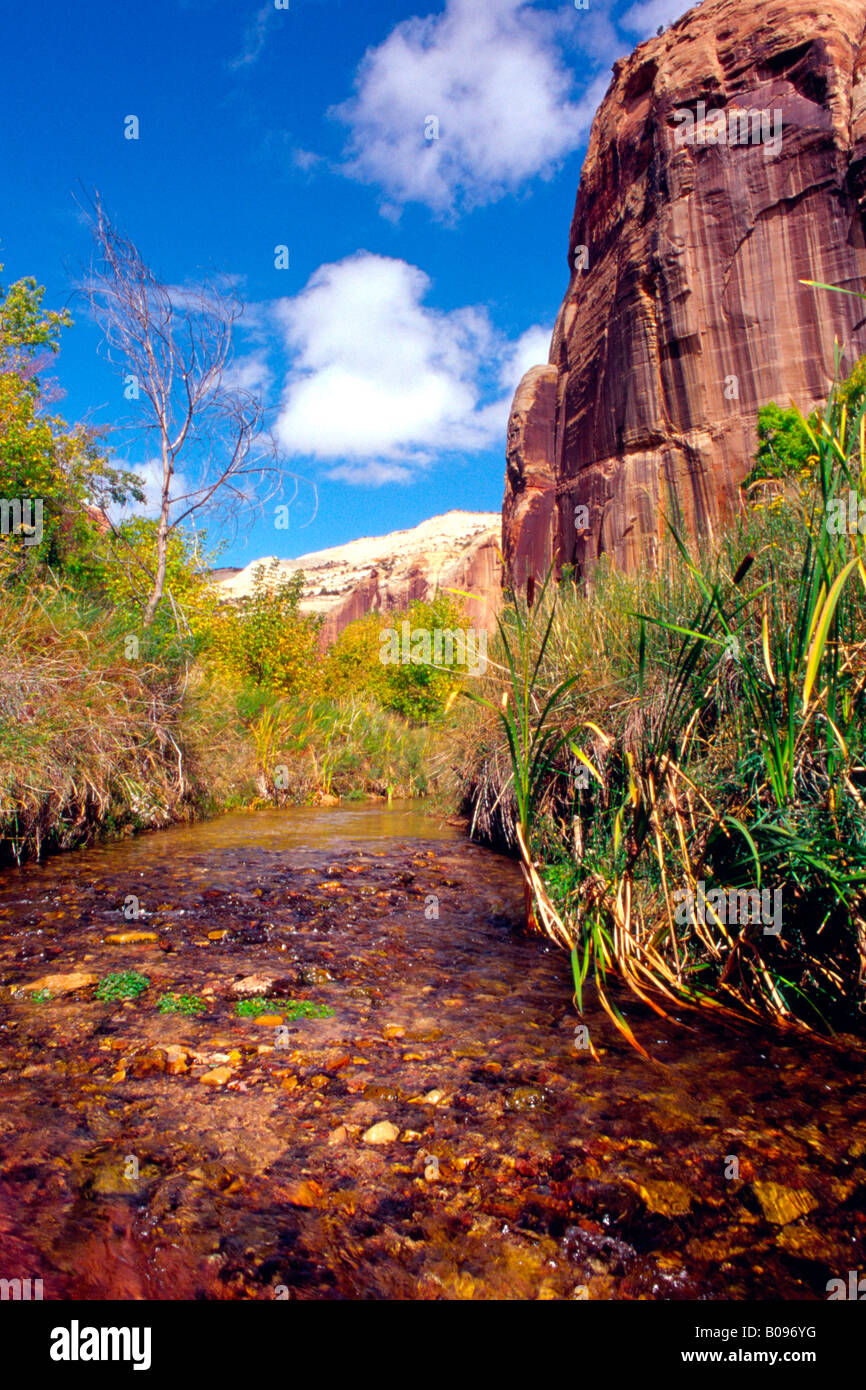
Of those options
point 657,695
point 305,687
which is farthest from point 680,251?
point 657,695

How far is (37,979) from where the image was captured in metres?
A: 2.97

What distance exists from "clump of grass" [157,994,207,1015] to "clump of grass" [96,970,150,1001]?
0.44ft

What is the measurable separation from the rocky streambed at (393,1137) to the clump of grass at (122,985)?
2 cm

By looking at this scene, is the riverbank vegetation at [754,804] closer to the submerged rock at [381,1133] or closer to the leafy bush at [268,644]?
the submerged rock at [381,1133]

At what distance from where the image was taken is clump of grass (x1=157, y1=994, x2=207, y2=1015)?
2.70m

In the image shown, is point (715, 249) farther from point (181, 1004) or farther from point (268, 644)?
point (181, 1004)

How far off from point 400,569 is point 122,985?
65.2 metres

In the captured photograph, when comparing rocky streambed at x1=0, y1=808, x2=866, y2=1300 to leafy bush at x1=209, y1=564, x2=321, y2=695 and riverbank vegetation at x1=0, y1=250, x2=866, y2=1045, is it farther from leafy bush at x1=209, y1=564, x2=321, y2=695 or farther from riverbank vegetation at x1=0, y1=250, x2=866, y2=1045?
leafy bush at x1=209, y1=564, x2=321, y2=695

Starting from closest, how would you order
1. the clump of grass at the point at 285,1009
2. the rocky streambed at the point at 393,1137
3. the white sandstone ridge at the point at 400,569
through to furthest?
1. the rocky streambed at the point at 393,1137
2. the clump of grass at the point at 285,1009
3. the white sandstone ridge at the point at 400,569

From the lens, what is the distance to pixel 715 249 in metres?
25.1

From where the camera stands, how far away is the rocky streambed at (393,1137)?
4.80 feet

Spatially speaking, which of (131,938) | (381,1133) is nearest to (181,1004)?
(131,938)

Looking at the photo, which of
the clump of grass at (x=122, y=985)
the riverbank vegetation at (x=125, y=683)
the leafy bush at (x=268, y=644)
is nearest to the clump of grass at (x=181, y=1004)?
the clump of grass at (x=122, y=985)
